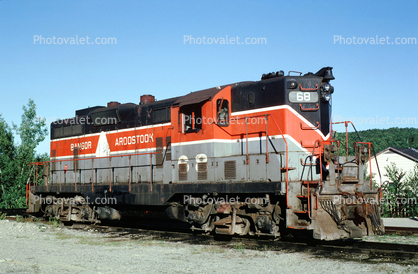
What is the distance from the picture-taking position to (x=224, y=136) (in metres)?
9.96

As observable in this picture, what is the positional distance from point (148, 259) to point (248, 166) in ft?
10.2

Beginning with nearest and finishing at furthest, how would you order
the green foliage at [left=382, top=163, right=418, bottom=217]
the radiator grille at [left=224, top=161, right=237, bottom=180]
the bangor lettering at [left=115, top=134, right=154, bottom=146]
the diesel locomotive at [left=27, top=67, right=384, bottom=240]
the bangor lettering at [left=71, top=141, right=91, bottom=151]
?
the diesel locomotive at [left=27, top=67, right=384, bottom=240] → the radiator grille at [left=224, top=161, right=237, bottom=180] → the bangor lettering at [left=115, top=134, right=154, bottom=146] → the bangor lettering at [left=71, top=141, right=91, bottom=151] → the green foliage at [left=382, top=163, right=418, bottom=217]

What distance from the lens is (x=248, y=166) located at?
9234 mm

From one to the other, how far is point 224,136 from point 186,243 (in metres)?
2.83

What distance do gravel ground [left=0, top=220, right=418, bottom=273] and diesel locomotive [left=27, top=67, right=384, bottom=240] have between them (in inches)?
37.8

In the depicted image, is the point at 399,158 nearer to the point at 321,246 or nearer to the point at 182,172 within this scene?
the point at 321,246

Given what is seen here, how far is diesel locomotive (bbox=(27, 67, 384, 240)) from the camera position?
27.7 ft

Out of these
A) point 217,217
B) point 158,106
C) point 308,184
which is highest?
point 158,106

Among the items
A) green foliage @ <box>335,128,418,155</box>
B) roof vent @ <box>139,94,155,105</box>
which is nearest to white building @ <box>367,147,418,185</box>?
roof vent @ <box>139,94,155,105</box>

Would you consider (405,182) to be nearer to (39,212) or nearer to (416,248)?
(416,248)

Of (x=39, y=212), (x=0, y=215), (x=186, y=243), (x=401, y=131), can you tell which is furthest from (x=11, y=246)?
(x=401, y=131)

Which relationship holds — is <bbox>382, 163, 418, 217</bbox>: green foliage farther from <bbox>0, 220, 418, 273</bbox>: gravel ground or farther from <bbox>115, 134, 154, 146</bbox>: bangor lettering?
<bbox>0, 220, 418, 273</bbox>: gravel ground

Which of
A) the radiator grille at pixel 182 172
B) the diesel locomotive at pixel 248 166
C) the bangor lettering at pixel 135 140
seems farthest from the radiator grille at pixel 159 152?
the radiator grille at pixel 182 172

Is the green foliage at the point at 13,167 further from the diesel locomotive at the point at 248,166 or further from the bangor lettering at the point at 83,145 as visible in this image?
the diesel locomotive at the point at 248,166
